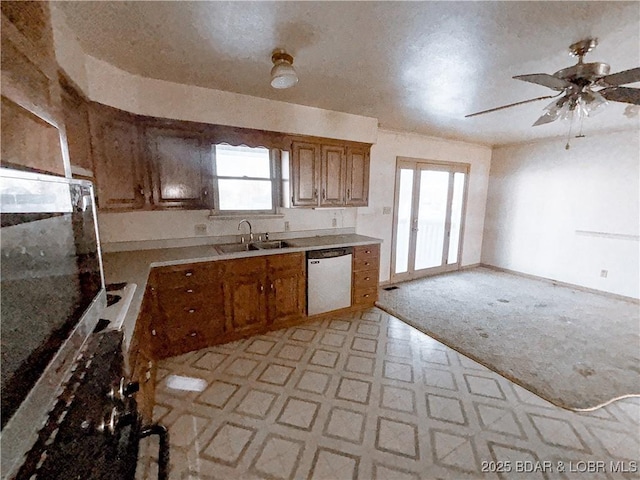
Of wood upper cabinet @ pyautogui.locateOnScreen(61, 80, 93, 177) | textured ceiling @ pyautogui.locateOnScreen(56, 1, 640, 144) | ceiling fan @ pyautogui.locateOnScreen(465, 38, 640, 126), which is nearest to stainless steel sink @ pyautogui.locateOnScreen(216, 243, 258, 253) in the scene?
wood upper cabinet @ pyautogui.locateOnScreen(61, 80, 93, 177)

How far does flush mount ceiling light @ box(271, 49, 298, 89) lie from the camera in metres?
1.79

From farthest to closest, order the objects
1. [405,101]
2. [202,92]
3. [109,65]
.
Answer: [405,101]
[202,92]
[109,65]

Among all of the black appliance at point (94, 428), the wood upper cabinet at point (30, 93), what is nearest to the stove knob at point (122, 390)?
the black appliance at point (94, 428)

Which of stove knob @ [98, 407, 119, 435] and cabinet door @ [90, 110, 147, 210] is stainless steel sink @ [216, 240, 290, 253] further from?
stove knob @ [98, 407, 119, 435]

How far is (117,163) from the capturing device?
2.35 meters

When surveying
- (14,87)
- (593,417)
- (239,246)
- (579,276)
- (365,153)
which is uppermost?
(365,153)

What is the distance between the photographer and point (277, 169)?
10.9 feet

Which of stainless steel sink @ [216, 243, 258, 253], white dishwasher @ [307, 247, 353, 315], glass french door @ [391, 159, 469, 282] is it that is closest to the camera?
stainless steel sink @ [216, 243, 258, 253]

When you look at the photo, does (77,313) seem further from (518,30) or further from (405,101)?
(405,101)

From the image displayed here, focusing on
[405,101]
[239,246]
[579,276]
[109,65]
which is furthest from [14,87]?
[579,276]

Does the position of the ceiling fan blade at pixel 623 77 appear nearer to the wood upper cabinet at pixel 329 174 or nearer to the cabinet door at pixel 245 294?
the wood upper cabinet at pixel 329 174

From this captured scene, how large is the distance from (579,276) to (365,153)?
413 cm

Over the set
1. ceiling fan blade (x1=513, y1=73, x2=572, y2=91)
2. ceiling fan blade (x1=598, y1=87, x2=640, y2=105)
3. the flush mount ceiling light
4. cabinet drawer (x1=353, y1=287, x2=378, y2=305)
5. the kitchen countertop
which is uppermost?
the flush mount ceiling light

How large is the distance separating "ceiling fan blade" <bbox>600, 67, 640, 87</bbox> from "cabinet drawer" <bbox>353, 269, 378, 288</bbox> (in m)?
2.61
